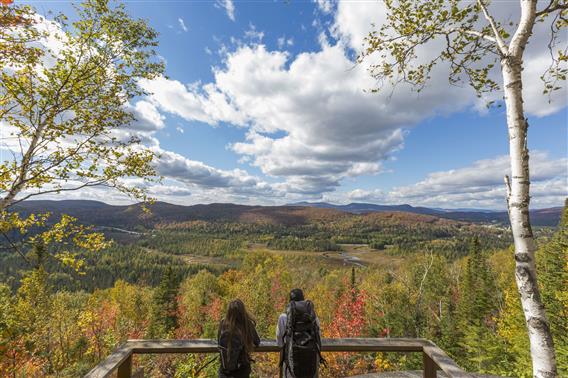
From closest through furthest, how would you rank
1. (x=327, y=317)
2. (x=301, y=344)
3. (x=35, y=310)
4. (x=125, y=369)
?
(x=125, y=369) < (x=301, y=344) < (x=35, y=310) < (x=327, y=317)

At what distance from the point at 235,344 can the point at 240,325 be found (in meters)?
0.25

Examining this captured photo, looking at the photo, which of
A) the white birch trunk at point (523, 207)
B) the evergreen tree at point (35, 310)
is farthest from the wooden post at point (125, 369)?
the evergreen tree at point (35, 310)

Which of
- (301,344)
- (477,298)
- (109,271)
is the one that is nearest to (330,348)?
(301,344)

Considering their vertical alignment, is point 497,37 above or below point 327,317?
above

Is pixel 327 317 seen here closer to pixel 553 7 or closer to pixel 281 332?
pixel 281 332

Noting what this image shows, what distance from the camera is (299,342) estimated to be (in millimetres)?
4152

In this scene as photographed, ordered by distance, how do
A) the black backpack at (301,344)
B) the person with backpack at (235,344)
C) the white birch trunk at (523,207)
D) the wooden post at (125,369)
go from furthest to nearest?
the black backpack at (301,344) < the person with backpack at (235,344) < the wooden post at (125,369) < the white birch trunk at (523,207)

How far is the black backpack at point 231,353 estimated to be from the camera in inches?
152

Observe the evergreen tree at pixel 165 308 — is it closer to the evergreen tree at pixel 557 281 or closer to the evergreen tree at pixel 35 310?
the evergreen tree at pixel 35 310

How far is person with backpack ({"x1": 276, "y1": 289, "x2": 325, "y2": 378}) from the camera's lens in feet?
13.6

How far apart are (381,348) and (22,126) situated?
9.83 m

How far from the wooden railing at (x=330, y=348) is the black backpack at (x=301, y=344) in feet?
0.58

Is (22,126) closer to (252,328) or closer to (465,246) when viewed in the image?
(252,328)

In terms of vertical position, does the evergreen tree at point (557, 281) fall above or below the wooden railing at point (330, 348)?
below
